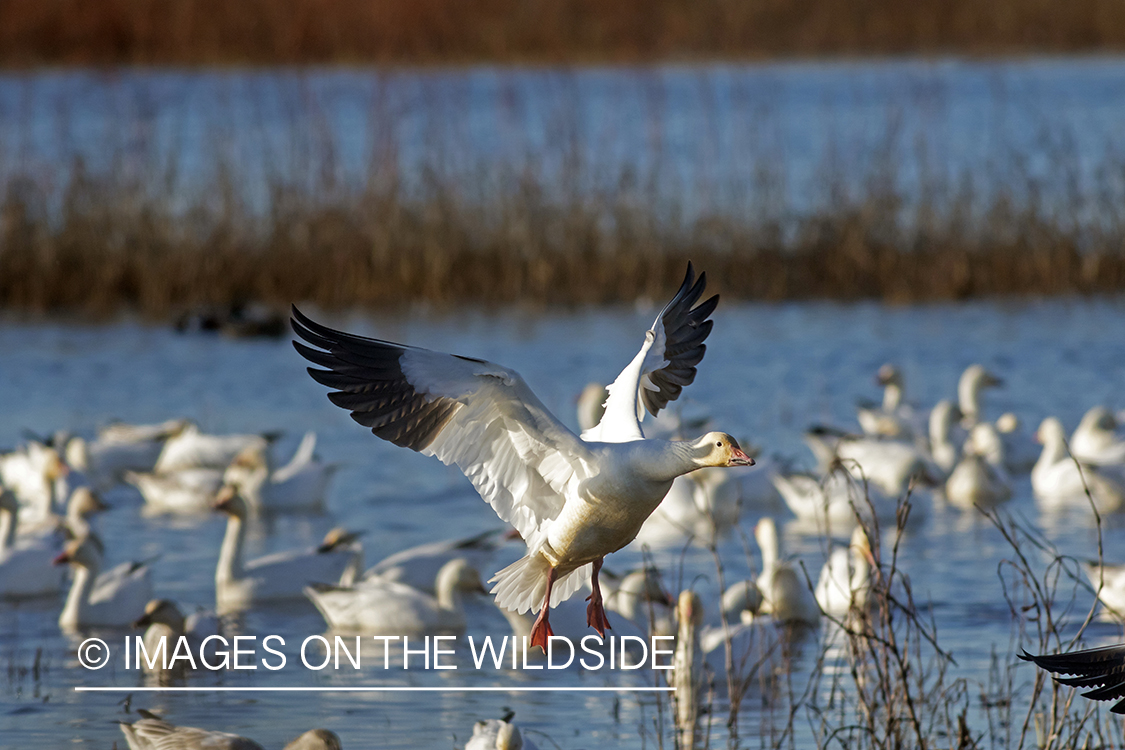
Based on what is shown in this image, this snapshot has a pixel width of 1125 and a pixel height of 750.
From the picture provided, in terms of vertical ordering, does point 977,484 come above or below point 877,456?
below

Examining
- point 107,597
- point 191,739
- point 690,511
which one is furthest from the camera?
point 690,511

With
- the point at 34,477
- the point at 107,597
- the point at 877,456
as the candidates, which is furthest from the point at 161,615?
the point at 877,456

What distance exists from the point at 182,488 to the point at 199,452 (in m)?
0.50

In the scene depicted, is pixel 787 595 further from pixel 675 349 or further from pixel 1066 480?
pixel 1066 480

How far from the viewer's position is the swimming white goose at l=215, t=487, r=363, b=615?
8.92 m

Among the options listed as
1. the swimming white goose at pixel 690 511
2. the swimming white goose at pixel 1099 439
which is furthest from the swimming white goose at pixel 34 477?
the swimming white goose at pixel 1099 439

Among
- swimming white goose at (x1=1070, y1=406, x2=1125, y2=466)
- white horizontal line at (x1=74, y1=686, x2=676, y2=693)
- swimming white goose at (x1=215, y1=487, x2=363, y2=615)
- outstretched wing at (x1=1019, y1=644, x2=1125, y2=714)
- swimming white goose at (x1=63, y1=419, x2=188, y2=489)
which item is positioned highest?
swimming white goose at (x1=63, y1=419, x2=188, y2=489)

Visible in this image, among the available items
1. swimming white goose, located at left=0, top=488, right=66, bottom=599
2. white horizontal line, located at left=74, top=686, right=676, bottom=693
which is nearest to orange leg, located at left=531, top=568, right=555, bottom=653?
white horizontal line, located at left=74, top=686, right=676, bottom=693

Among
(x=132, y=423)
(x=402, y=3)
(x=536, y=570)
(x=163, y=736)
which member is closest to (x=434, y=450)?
(x=536, y=570)

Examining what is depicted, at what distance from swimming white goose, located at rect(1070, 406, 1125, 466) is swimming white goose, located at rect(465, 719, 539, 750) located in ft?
22.0

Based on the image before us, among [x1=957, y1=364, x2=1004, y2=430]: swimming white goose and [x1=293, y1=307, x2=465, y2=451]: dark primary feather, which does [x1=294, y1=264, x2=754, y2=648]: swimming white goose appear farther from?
[x1=957, y1=364, x2=1004, y2=430]: swimming white goose

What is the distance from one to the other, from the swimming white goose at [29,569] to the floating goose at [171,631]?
1.77 metres

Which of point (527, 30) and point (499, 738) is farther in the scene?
point (527, 30)

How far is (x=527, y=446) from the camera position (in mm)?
4684
